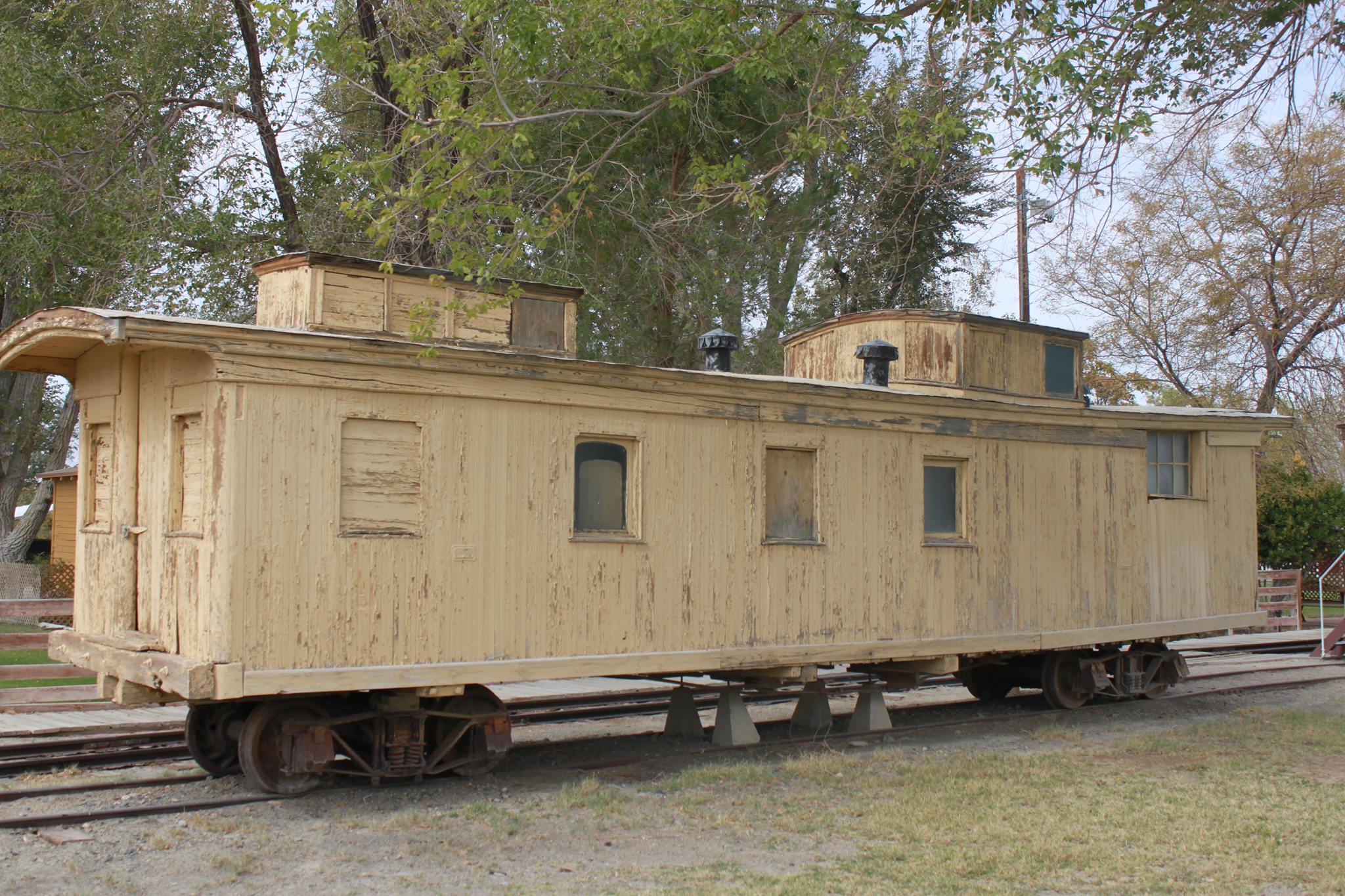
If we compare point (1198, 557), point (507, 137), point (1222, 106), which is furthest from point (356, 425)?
point (1198, 557)

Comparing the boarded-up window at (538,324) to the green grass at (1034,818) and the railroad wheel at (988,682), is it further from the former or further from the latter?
the railroad wheel at (988,682)

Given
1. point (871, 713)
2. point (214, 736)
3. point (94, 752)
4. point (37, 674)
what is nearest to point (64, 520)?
point (37, 674)

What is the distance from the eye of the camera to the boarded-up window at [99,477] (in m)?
9.41

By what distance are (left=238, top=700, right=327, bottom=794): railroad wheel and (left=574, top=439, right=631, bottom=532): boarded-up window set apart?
2431mm

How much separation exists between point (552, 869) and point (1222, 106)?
7940 millimetres

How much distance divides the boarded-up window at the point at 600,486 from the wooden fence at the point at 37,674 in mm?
3959

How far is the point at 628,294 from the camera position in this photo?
19828mm

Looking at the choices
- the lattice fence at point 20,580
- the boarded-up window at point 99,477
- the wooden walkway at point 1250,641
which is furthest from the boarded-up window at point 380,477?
the lattice fence at point 20,580

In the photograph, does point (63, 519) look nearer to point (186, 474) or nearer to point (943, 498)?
point (186, 474)

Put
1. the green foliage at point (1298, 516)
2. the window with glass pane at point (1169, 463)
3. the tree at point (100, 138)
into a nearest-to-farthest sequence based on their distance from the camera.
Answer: the window with glass pane at point (1169, 463) → the tree at point (100, 138) → the green foliage at point (1298, 516)

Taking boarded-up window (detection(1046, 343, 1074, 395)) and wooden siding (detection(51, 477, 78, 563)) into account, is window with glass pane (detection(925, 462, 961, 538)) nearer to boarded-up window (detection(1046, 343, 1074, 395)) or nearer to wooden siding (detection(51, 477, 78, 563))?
boarded-up window (detection(1046, 343, 1074, 395))

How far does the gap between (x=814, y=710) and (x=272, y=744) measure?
17.2 ft

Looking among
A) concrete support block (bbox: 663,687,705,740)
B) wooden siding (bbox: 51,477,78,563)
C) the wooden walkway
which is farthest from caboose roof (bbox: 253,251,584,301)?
wooden siding (bbox: 51,477,78,563)

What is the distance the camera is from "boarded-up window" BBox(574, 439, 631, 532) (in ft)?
31.0
